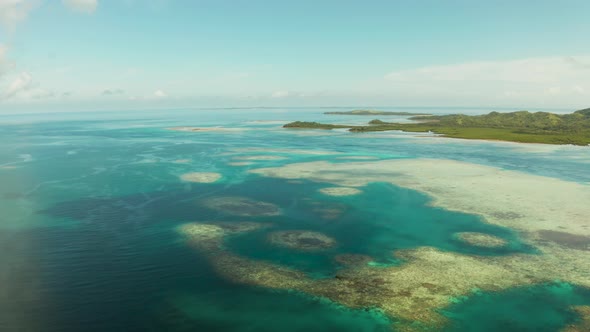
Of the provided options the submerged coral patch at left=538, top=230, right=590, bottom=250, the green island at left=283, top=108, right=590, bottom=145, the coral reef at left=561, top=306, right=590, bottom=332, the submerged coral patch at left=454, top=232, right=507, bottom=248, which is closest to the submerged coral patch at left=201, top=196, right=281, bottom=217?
the submerged coral patch at left=454, top=232, right=507, bottom=248

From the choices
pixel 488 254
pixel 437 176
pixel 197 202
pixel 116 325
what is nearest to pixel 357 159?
pixel 437 176

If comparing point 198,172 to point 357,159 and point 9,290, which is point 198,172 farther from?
point 9,290

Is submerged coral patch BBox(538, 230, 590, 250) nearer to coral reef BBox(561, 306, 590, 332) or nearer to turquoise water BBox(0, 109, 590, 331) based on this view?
turquoise water BBox(0, 109, 590, 331)

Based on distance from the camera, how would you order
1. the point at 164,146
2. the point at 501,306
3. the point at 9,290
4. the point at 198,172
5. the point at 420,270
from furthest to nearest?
the point at 164,146 < the point at 198,172 < the point at 420,270 < the point at 9,290 < the point at 501,306

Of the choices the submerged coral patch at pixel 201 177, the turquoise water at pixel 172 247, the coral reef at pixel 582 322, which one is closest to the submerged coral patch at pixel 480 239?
the turquoise water at pixel 172 247

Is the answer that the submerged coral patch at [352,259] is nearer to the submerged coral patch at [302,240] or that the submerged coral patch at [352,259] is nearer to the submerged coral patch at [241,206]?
the submerged coral patch at [302,240]

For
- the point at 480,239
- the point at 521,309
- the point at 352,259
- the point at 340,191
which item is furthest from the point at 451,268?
the point at 340,191
